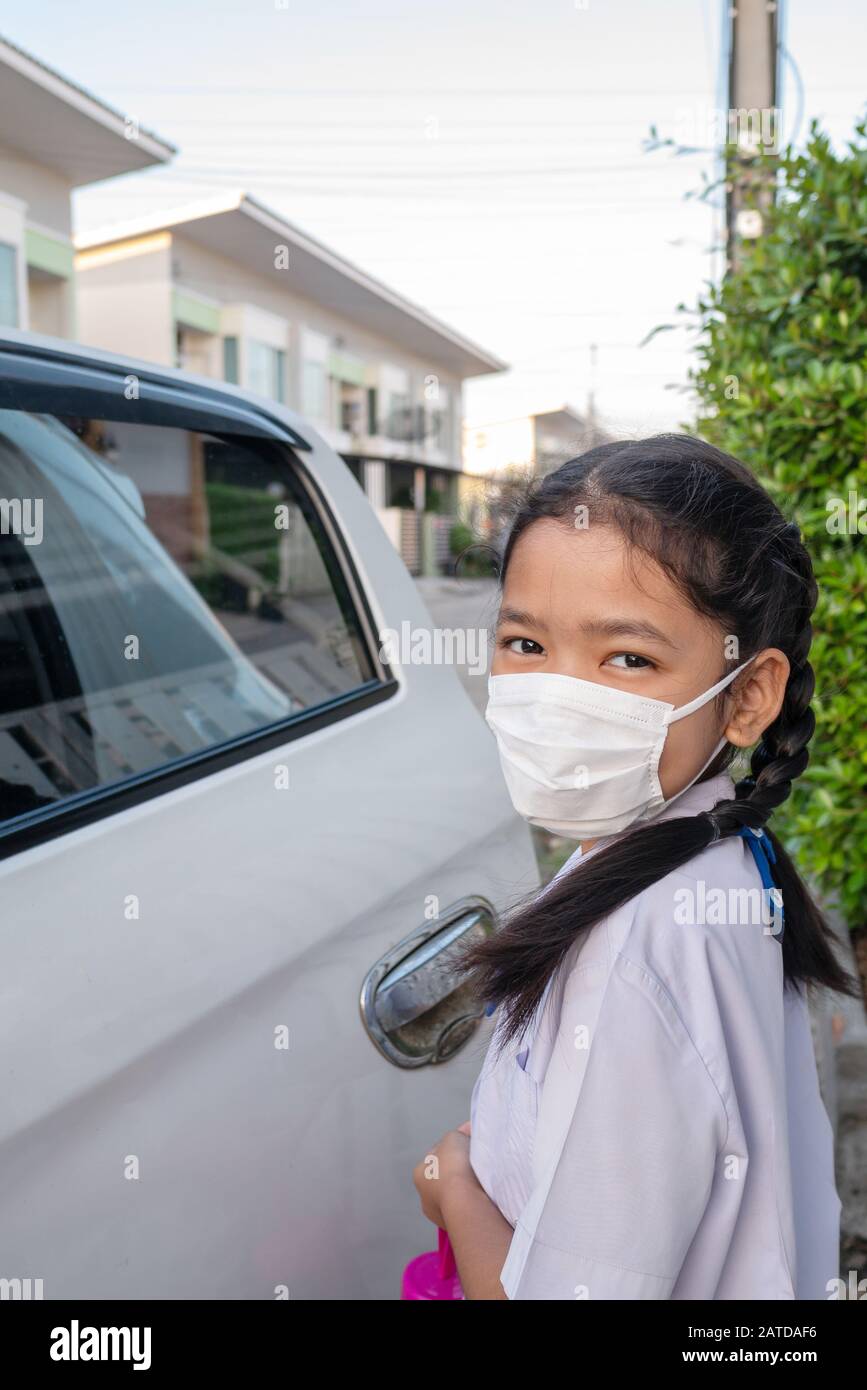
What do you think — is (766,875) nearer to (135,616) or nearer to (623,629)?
(623,629)

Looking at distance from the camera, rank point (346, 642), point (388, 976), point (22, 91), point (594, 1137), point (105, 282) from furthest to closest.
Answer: point (105, 282)
point (22, 91)
point (346, 642)
point (388, 976)
point (594, 1137)

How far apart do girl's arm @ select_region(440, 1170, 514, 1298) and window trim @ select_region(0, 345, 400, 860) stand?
59cm

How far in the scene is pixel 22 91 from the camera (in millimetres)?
13000

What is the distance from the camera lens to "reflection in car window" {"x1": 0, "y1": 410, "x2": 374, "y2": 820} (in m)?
1.47

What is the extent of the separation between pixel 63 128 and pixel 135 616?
14741mm

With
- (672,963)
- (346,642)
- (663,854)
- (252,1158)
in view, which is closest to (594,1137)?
(672,963)

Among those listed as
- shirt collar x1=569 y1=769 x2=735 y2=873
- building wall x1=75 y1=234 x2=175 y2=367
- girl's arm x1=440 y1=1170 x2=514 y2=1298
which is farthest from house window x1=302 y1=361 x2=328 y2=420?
girl's arm x1=440 y1=1170 x2=514 y2=1298

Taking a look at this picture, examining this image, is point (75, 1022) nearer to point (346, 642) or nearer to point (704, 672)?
point (704, 672)

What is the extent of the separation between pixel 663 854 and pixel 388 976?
0.52 m

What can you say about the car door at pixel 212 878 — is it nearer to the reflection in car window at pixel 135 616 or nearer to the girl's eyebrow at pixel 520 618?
the reflection in car window at pixel 135 616

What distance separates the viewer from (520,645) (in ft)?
4.06

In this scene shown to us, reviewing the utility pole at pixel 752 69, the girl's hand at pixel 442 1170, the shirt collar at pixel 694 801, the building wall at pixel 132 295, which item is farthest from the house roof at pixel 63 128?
the girl's hand at pixel 442 1170

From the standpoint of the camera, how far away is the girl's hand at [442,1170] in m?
1.24

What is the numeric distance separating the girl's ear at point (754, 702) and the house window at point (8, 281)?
1466 cm
